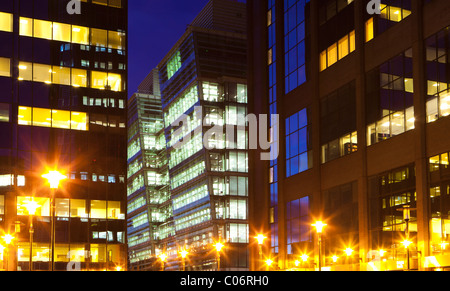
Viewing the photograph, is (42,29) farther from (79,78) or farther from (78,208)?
(78,208)

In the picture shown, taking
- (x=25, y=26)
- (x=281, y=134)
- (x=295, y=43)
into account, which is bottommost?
(x=281, y=134)

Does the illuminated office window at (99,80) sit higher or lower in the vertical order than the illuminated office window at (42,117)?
higher

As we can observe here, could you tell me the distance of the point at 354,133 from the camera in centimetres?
5403

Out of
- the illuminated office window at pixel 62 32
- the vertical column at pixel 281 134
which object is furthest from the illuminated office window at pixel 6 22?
the vertical column at pixel 281 134

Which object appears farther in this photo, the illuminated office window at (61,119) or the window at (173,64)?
the window at (173,64)

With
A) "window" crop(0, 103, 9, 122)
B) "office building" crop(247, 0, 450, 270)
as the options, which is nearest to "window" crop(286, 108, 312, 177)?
"office building" crop(247, 0, 450, 270)

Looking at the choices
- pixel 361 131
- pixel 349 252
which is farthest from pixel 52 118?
pixel 349 252

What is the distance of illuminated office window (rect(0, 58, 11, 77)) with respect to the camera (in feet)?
218

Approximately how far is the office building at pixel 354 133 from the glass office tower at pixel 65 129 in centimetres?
1716

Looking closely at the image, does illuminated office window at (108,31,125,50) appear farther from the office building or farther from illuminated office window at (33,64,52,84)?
the office building

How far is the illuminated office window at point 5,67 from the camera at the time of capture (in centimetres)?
6631

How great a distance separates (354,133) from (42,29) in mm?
36456

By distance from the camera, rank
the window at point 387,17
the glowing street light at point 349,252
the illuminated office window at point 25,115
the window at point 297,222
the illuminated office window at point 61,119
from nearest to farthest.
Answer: the window at point 387,17, the glowing street light at point 349,252, the window at point 297,222, the illuminated office window at point 25,115, the illuminated office window at point 61,119

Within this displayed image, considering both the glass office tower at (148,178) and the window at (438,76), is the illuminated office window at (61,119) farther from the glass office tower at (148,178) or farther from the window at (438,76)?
the glass office tower at (148,178)
